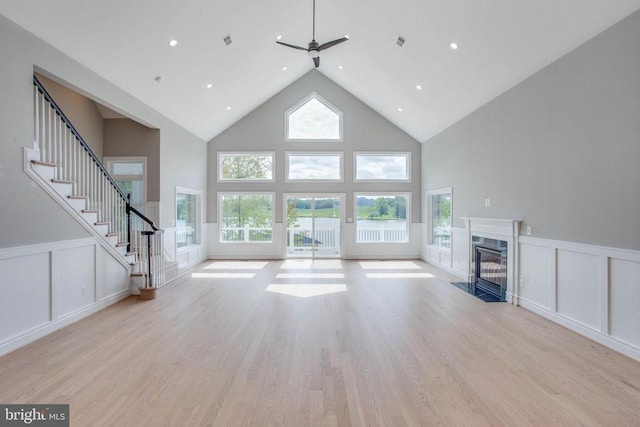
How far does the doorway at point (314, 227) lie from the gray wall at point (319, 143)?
31 cm

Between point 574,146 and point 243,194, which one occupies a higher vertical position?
point 574,146

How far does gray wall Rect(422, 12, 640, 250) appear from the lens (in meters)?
3.12

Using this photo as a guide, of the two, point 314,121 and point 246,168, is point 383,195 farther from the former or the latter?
point 246,168

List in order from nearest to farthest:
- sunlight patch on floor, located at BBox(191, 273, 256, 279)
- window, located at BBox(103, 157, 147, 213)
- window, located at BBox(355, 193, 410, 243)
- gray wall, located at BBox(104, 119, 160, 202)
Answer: gray wall, located at BBox(104, 119, 160, 202)
window, located at BBox(103, 157, 147, 213)
sunlight patch on floor, located at BBox(191, 273, 256, 279)
window, located at BBox(355, 193, 410, 243)

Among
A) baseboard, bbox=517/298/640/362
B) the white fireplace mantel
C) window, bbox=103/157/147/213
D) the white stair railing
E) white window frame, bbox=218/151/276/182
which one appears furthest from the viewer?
white window frame, bbox=218/151/276/182

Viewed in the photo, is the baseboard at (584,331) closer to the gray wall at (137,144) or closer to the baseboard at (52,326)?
the baseboard at (52,326)

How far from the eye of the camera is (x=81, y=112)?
6.27 meters

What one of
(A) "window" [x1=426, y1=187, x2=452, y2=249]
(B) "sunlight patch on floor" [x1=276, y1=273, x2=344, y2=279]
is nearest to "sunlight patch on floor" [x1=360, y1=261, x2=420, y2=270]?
(A) "window" [x1=426, y1=187, x2=452, y2=249]

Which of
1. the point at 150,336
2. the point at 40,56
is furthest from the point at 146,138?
the point at 150,336

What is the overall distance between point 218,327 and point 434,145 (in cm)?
660

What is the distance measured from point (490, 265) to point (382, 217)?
3805mm

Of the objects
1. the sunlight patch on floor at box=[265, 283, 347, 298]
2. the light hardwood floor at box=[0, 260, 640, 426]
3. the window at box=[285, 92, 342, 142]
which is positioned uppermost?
the window at box=[285, 92, 342, 142]

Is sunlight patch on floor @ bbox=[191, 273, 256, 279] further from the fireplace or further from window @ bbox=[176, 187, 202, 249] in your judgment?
the fireplace

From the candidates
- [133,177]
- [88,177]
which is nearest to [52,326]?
[88,177]
